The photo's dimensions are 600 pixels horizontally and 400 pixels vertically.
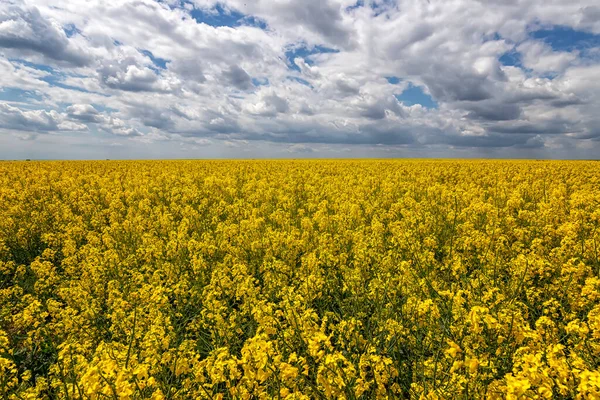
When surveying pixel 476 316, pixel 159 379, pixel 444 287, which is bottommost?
pixel 159 379

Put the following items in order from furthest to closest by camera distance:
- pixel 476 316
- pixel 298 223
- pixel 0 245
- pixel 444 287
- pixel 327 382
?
1. pixel 298 223
2. pixel 0 245
3. pixel 444 287
4. pixel 476 316
5. pixel 327 382

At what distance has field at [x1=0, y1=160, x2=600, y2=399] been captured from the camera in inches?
124

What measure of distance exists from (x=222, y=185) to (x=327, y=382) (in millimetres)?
14207

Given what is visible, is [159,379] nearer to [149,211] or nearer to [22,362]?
[22,362]

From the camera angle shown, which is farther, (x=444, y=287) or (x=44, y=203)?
(x=44, y=203)

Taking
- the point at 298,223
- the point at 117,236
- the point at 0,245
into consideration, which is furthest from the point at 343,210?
the point at 0,245

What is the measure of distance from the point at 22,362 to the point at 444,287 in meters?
6.58

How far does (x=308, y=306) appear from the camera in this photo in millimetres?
4949

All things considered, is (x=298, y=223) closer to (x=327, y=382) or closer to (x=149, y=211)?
(x=149, y=211)

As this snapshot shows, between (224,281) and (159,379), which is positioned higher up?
(224,281)

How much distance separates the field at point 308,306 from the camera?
3.14 m

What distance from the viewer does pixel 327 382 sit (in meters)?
2.98

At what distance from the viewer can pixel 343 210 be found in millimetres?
9750

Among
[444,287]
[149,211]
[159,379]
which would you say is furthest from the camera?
[149,211]
